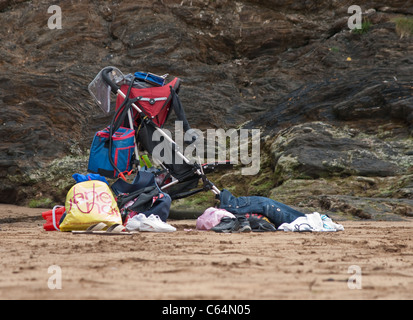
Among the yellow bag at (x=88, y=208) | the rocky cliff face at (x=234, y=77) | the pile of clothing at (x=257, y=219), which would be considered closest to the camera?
the yellow bag at (x=88, y=208)

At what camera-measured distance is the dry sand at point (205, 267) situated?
2061mm

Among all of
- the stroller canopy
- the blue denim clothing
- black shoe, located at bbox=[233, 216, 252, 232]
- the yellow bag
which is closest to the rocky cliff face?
the blue denim clothing

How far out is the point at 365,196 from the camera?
7.82 meters

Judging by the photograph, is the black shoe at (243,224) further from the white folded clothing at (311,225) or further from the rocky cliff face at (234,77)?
the rocky cliff face at (234,77)

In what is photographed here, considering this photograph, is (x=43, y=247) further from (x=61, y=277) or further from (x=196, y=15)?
(x=196, y=15)

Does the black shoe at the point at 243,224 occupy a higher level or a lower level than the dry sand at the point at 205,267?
higher

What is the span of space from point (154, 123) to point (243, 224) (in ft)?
6.09

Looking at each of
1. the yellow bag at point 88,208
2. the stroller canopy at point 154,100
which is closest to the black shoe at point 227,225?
the yellow bag at point 88,208

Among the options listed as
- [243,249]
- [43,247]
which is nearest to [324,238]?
[243,249]

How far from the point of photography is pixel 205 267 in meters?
2.62

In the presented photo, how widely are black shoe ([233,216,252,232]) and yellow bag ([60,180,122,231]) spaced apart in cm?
118

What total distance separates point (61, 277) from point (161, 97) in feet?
14.3

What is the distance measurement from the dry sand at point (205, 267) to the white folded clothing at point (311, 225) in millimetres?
958

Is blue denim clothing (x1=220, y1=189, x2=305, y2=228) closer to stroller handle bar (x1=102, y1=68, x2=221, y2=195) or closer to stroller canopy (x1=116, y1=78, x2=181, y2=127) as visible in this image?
stroller handle bar (x1=102, y1=68, x2=221, y2=195)
